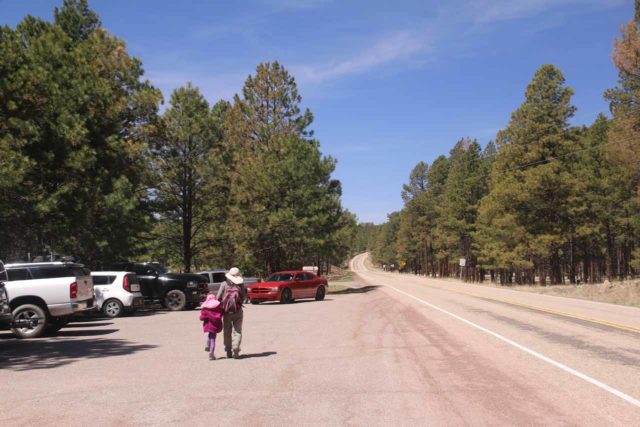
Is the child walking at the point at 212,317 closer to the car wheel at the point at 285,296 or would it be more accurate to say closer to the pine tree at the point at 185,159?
the car wheel at the point at 285,296

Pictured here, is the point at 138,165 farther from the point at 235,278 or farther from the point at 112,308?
the point at 235,278

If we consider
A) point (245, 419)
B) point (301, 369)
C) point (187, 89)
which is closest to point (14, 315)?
point (301, 369)

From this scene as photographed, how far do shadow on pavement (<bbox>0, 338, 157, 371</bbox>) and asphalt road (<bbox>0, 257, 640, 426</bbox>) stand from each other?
0.10 feet

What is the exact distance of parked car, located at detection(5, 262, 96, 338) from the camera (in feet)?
A: 47.8

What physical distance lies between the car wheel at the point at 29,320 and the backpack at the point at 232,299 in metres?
6.71

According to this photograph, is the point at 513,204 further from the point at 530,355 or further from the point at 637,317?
the point at 530,355

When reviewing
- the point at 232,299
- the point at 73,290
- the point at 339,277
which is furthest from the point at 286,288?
the point at 339,277

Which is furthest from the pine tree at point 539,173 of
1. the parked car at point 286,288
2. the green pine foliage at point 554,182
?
the parked car at point 286,288

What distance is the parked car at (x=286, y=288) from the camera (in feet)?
93.2

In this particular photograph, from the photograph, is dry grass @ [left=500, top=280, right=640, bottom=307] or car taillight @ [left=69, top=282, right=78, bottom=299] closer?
car taillight @ [left=69, top=282, right=78, bottom=299]

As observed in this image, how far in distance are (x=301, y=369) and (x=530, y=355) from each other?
4.28 metres

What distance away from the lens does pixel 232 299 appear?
10703 millimetres

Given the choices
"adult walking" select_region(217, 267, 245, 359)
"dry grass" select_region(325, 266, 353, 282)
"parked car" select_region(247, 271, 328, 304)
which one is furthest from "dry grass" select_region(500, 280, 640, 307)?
"dry grass" select_region(325, 266, 353, 282)

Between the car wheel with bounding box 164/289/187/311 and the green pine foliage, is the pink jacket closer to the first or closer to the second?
the car wheel with bounding box 164/289/187/311
